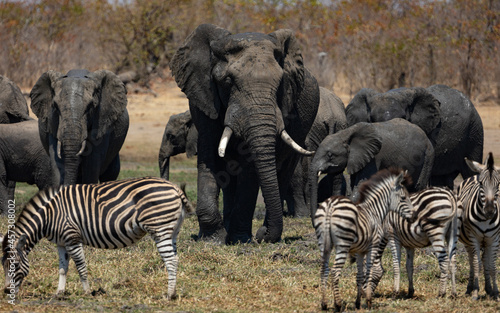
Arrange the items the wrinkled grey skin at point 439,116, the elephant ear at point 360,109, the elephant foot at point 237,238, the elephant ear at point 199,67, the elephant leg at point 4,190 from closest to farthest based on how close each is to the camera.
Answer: the elephant ear at point 199,67, the elephant foot at point 237,238, the elephant leg at point 4,190, the wrinkled grey skin at point 439,116, the elephant ear at point 360,109

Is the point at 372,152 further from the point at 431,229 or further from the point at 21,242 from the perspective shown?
the point at 21,242

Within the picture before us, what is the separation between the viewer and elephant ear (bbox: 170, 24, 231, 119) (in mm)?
10477

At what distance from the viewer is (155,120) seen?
26.3 metres

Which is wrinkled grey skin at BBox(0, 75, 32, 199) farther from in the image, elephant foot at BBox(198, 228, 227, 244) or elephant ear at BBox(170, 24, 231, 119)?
elephant foot at BBox(198, 228, 227, 244)

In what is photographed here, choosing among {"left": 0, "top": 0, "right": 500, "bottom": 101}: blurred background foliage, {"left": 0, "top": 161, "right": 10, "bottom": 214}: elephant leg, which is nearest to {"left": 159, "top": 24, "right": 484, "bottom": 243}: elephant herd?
{"left": 0, "top": 161, "right": 10, "bottom": 214}: elephant leg

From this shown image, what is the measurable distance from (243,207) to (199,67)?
1.80m

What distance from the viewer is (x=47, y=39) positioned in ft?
104

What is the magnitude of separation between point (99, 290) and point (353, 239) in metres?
2.39

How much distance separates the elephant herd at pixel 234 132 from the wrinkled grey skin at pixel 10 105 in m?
0.02

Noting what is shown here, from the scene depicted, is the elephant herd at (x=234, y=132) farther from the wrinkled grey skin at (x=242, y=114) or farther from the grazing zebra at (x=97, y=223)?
the grazing zebra at (x=97, y=223)

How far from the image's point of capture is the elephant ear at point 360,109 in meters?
16.5

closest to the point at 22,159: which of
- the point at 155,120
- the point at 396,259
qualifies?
the point at 396,259

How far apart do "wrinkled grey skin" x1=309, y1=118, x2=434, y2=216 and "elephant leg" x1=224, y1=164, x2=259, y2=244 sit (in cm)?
138

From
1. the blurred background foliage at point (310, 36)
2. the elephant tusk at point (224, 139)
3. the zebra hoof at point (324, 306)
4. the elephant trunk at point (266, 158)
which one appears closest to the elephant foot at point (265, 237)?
the elephant trunk at point (266, 158)
